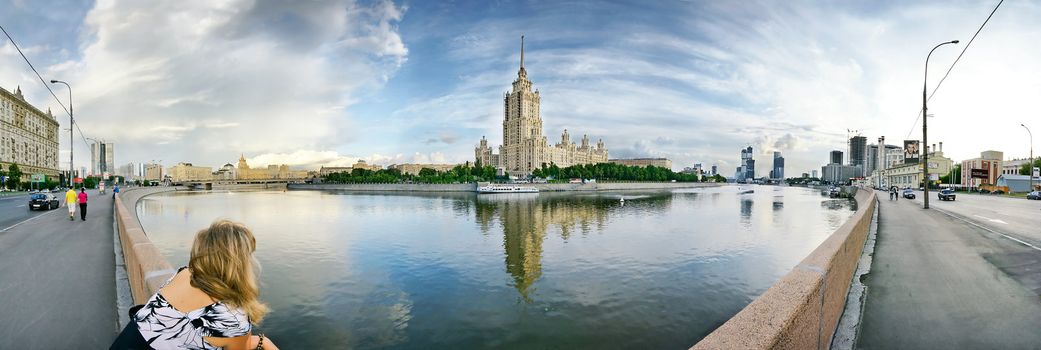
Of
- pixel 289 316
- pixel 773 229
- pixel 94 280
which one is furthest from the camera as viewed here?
pixel 773 229

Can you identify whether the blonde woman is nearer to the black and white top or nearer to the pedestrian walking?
the black and white top

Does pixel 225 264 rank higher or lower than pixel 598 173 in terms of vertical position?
lower

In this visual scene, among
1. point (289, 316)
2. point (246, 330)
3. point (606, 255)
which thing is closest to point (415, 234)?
point (606, 255)

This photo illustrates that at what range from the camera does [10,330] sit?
7535 millimetres

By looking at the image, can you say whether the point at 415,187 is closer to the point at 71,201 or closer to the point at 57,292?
the point at 71,201

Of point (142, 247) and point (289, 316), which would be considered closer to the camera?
point (142, 247)

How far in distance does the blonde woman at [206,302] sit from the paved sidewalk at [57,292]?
5381 millimetres

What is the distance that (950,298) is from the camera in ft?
29.9

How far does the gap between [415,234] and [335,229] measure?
664 cm

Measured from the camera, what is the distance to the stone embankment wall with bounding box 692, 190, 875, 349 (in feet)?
13.1

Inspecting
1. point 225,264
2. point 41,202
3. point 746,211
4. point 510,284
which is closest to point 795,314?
point 225,264

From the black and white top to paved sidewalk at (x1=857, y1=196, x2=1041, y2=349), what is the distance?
26.2 feet

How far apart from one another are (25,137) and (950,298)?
163 metres

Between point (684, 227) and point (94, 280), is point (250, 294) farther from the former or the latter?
point (684, 227)
